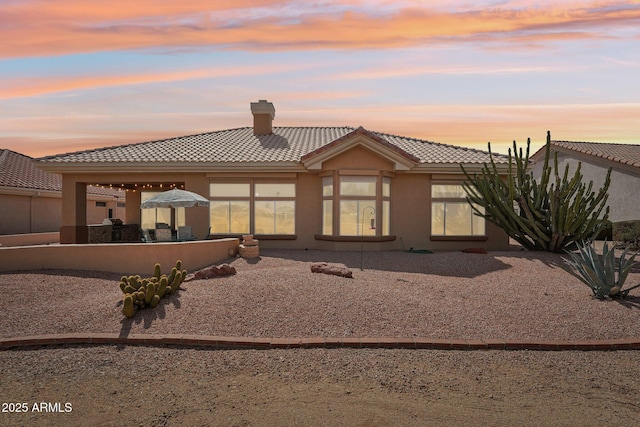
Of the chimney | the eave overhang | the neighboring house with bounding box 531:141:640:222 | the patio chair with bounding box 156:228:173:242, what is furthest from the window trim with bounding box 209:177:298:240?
the neighboring house with bounding box 531:141:640:222

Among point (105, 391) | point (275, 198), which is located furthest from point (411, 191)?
point (105, 391)

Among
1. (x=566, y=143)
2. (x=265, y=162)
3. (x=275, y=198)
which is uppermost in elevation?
(x=566, y=143)

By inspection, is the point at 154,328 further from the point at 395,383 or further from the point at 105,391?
the point at 395,383

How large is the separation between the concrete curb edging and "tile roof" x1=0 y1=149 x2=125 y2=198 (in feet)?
62.5

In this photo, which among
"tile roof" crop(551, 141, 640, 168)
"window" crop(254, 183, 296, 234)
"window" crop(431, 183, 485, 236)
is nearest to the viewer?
"window" crop(254, 183, 296, 234)

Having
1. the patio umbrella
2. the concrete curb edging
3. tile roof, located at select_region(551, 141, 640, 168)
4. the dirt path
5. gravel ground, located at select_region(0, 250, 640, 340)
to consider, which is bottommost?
the dirt path

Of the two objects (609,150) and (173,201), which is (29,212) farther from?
(609,150)

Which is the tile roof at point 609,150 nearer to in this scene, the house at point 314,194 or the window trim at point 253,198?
the house at point 314,194

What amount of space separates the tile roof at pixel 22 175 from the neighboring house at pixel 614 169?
83.0ft

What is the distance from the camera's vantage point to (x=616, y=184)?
28688 mm

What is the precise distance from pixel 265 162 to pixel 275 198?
1.45 meters

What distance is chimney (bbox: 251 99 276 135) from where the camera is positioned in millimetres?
25125

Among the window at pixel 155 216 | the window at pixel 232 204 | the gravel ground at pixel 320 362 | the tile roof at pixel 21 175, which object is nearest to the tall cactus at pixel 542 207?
the gravel ground at pixel 320 362

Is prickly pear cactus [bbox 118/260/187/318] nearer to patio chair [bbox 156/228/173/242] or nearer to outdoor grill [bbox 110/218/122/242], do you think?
patio chair [bbox 156/228/173/242]
